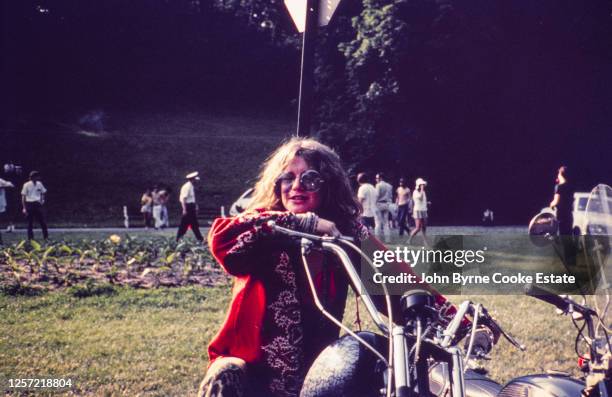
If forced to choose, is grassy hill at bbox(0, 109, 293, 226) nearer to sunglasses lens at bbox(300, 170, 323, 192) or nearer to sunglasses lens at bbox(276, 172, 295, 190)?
sunglasses lens at bbox(276, 172, 295, 190)

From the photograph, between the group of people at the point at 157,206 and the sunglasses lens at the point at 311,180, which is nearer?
the sunglasses lens at the point at 311,180

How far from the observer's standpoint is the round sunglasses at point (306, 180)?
2160 millimetres

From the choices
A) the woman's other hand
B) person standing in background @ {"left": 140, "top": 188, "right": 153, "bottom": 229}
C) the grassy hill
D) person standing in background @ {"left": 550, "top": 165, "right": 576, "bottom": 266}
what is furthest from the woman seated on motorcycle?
the grassy hill

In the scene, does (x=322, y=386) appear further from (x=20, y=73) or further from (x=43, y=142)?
(x=20, y=73)

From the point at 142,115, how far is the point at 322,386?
35973mm

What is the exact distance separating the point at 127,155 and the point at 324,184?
2849 centimetres

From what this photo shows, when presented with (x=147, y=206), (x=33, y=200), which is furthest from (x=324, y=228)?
(x=147, y=206)

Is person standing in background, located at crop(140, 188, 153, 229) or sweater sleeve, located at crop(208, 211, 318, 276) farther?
person standing in background, located at crop(140, 188, 153, 229)

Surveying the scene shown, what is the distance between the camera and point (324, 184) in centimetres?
261

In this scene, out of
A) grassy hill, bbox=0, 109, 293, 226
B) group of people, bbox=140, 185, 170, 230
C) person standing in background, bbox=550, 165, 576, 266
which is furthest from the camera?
grassy hill, bbox=0, 109, 293, 226

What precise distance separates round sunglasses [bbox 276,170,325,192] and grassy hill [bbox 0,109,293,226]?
21.2 m

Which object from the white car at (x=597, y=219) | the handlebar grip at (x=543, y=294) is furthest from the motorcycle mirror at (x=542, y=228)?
the white car at (x=597, y=219)

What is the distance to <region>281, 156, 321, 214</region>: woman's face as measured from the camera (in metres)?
2.41

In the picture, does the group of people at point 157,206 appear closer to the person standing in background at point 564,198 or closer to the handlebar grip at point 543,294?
the person standing in background at point 564,198
